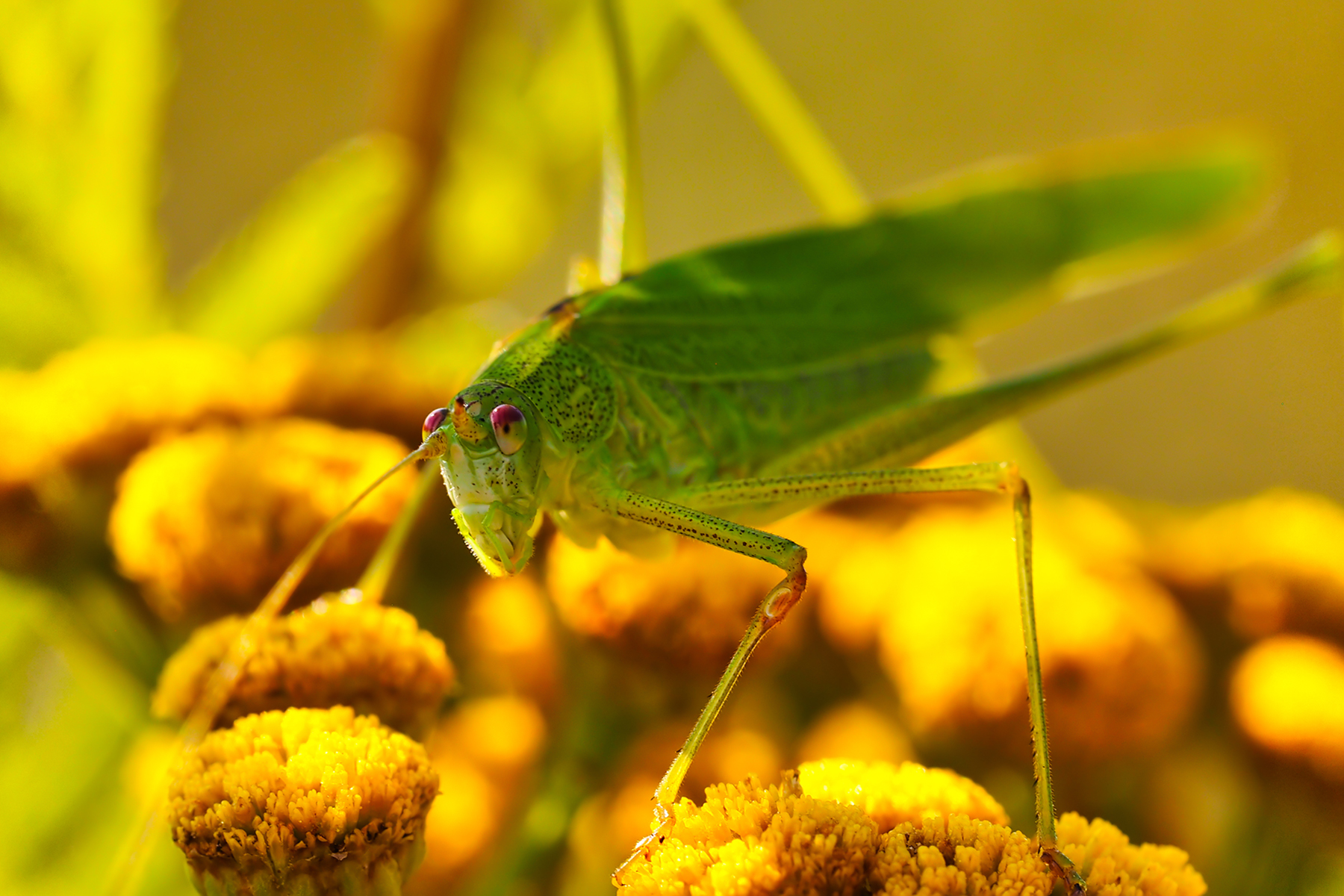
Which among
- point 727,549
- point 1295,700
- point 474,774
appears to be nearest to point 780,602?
point 727,549

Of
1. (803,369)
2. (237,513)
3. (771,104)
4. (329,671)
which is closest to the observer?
(329,671)

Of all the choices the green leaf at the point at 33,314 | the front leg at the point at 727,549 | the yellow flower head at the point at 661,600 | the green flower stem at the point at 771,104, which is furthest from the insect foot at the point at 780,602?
the green leaf at the point at 33,314

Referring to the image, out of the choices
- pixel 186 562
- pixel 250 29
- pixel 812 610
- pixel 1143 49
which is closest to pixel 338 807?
pixel 186 562

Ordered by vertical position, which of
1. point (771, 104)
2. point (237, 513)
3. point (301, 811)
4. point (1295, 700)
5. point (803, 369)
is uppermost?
point (771, 104)

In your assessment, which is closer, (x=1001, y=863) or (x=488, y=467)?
(x=1001, y=863)

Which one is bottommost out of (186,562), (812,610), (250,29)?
(186,562)

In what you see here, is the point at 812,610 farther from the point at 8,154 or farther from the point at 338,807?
the point at 8,154

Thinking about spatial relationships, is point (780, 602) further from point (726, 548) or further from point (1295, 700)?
point (1295, 700)

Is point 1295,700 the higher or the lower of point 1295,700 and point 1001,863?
the higher
